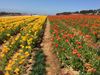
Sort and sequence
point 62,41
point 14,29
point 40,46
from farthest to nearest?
point 14,29 < point 40,46 < point 62,41

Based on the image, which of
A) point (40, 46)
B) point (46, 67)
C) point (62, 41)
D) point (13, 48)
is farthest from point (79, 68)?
point (40, 46)

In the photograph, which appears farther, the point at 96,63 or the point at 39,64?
the point at 39,64

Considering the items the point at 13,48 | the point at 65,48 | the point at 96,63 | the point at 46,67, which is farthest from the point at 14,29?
the point at 96,63

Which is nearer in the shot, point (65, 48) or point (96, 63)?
point (96, 63)

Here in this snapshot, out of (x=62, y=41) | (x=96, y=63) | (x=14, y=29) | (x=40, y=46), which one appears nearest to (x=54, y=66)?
(x=96, y=63)

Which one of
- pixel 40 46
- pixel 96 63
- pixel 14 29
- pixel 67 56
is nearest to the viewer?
pixel 96 63

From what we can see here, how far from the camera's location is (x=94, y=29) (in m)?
18.6

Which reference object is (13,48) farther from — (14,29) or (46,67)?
(14,29)

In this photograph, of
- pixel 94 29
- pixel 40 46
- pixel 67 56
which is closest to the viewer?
pixel 67 56

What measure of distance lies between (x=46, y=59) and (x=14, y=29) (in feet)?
34.7

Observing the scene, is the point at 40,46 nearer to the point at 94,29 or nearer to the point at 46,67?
the point at 94,29

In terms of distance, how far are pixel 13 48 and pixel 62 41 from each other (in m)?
2.40

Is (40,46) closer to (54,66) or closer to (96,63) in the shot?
(54,66)

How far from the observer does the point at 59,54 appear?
1241cm
